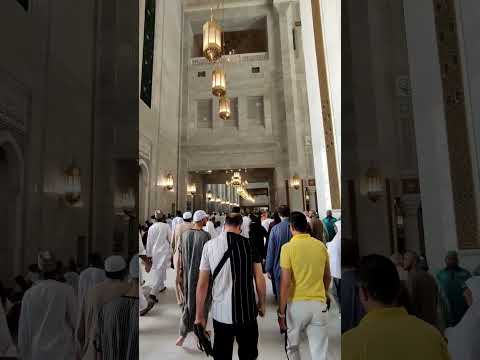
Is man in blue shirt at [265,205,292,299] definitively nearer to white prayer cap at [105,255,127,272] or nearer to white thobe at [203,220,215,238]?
white thobe at [203,220,215,238]

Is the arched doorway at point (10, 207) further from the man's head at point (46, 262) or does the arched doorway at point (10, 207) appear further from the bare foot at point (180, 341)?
the bare foot at point (180, 341)

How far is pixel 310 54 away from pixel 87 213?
15.3 ft

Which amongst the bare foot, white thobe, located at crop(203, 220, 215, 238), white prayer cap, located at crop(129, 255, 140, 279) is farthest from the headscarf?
white thobe, located at crop(203, 220, 215, 238)

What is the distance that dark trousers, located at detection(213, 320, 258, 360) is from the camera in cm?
246

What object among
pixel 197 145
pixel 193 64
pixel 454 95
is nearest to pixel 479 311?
pixel 454 95

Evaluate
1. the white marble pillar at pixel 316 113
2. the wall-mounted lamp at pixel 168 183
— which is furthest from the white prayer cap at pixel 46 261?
the wall-mounted lamp at pixel 168 183

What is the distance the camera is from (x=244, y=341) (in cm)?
248

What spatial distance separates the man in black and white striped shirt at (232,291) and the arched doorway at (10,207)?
2.09 metres

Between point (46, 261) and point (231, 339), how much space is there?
2.35 metres

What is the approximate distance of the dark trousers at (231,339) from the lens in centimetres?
246

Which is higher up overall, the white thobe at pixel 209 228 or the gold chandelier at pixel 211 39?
the gold chandelier at pixel 211 39

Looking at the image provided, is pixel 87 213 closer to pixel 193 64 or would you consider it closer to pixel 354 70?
pixel 354 70

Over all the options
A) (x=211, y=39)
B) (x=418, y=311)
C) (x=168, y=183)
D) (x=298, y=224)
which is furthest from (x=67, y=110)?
(x=168, y=183)

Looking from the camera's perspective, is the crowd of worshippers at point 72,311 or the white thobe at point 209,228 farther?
the white thobe at point 209,228
